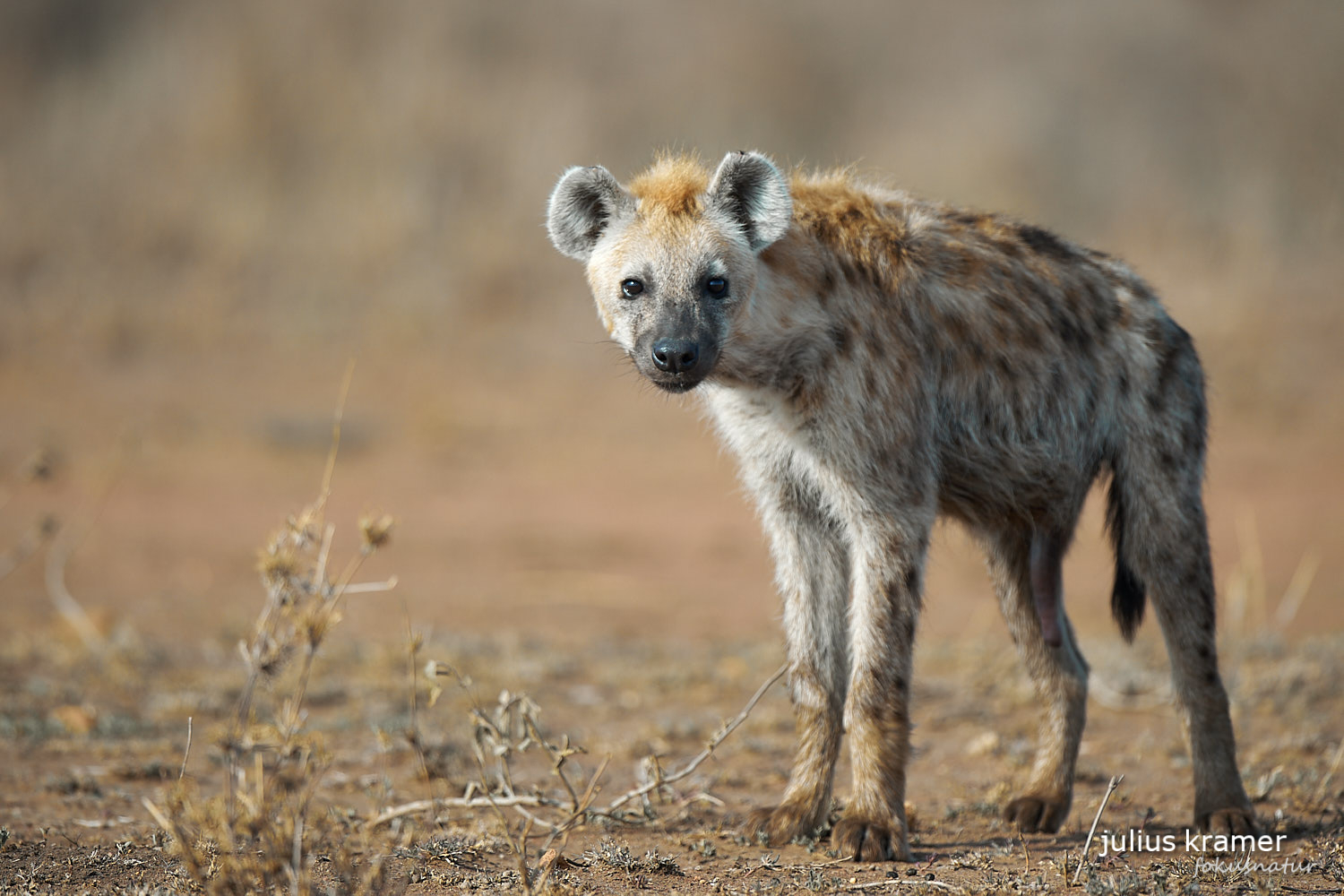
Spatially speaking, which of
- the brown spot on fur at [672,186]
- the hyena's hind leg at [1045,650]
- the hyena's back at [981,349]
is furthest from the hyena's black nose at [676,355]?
the hyena's hind leg at [1045,650]

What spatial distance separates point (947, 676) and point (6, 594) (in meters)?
5.39

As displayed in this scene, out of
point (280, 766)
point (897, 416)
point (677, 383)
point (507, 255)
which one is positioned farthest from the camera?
point (507, 255)

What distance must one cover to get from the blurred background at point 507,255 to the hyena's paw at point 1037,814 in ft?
11.2

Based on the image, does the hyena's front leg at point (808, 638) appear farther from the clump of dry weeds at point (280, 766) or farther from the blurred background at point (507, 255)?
the blurred background at point (507, 255)

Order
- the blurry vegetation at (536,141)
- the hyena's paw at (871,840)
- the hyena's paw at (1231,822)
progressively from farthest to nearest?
the blurry vegetation at (536,141), the hyena's paw at (1231,822), the hyena's paw at (871,840)

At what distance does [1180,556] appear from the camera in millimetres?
3912

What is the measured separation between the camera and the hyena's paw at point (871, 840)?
3.32m

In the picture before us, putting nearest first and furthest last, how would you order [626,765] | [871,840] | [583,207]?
[871,840] → [583,207] → [626,765]

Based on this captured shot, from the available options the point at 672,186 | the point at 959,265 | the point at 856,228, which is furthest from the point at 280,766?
the point at 959,265

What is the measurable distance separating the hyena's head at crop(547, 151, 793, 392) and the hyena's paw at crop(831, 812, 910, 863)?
1.26m

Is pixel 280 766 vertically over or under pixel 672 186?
under

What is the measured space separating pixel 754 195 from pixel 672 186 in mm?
273

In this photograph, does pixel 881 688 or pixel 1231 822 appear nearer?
pixel 881 688

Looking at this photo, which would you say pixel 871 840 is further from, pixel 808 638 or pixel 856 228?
pixel 856 228
